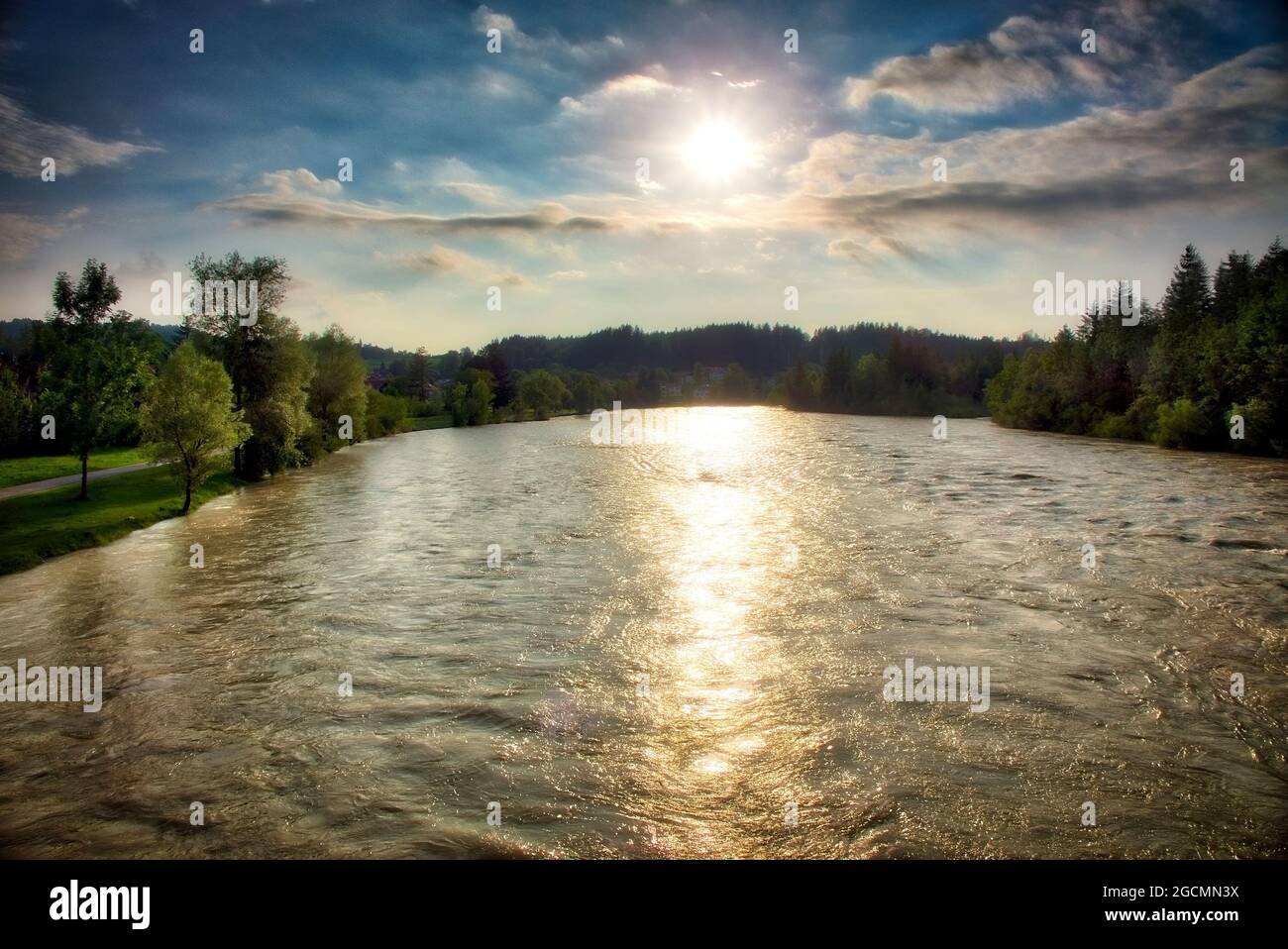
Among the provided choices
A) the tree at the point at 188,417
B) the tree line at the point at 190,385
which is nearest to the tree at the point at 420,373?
the tree line at the point at 190,385

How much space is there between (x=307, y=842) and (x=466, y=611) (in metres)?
9.43

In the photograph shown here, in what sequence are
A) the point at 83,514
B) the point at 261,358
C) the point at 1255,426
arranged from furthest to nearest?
the point at 1255,426 → the point at 261,358 → the point at 83,514

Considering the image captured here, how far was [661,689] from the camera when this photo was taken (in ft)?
40.8

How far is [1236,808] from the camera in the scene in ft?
27.5

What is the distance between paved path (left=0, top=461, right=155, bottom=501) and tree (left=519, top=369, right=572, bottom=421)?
299ft

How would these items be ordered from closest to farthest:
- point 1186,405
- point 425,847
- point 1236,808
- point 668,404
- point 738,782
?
point 425,847 → point 1236,808 → point 738,782 → point 1186,405 → point 668,404

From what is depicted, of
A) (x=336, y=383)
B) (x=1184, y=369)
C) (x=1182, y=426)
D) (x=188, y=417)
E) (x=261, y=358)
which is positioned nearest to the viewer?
(x=188, y=417)

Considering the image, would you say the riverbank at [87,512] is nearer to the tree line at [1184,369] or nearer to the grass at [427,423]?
the tree line at [1184,369]

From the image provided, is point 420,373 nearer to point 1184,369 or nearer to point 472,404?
point 472,404

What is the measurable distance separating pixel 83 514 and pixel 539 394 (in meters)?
110

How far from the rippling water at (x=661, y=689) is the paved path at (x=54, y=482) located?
32.8 feet

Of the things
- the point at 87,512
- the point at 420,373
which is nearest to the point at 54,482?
the point at 87,512

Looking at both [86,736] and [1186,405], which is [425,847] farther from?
[1186,405]
